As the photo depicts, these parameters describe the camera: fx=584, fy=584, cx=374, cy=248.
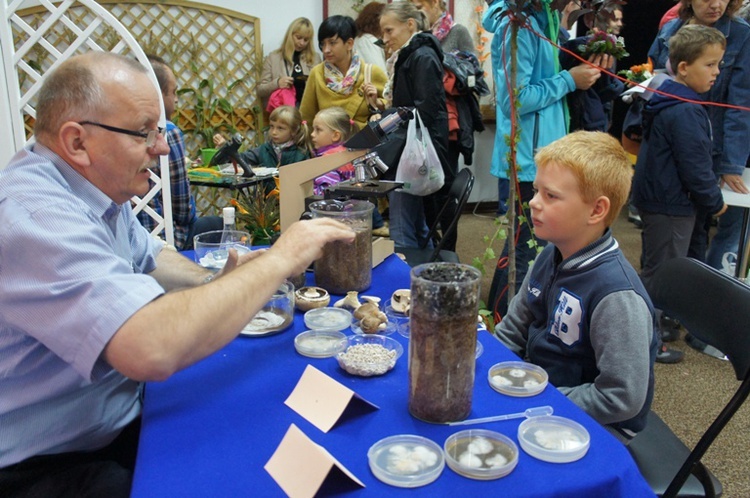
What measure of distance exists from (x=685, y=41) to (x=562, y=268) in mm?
1684

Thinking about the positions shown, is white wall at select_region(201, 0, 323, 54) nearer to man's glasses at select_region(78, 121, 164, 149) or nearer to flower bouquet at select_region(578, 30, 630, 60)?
flower bouquet at select_region(578, 30, 630, 60)

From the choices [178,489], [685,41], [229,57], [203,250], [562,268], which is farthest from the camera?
[229,57]

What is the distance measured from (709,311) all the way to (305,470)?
0.97 metres

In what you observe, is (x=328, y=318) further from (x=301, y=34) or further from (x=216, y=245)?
(x=301, y=34)

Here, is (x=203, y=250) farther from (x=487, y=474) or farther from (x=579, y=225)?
(x=487, y=474)

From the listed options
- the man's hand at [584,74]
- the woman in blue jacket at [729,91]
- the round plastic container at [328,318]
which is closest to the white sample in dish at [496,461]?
the round plastic container at [328,318]

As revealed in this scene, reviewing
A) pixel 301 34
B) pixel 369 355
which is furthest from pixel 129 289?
pixel 301 34

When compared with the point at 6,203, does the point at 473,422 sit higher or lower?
lower

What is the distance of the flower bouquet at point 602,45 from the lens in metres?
2.31

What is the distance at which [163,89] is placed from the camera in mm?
2650

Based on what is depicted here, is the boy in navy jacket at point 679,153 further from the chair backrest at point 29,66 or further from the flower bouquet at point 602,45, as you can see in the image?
the chair backrest at point 29,66

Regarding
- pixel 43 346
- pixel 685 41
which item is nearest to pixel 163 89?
pixel 43 346

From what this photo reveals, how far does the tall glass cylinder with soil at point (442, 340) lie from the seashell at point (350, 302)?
0.45m

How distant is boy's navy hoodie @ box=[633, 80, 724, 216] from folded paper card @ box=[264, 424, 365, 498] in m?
2.28
